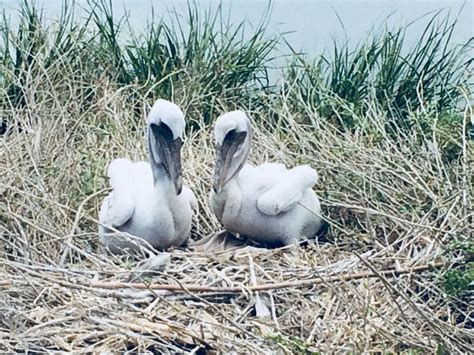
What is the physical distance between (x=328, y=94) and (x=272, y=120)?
0.28 m

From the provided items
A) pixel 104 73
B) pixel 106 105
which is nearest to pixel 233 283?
pixel 106 105

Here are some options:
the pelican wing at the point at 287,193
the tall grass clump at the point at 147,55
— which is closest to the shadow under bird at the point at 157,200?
the pelican wing at the point at 287,193

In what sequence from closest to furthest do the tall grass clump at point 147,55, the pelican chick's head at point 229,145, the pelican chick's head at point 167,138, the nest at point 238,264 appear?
the nest at point 238,264 → the pelican chick's head at point 167,138 → the pelican chick's head at point 229,145 → the tall grass clump at point 147,55

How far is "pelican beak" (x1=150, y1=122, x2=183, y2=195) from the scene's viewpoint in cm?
279

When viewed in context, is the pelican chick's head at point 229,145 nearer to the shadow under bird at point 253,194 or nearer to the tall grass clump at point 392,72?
the shadow under bird at point 253,194

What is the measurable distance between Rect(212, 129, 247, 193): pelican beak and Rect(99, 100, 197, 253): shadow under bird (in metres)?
0.10

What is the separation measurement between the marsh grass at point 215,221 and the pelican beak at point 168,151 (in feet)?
0.70

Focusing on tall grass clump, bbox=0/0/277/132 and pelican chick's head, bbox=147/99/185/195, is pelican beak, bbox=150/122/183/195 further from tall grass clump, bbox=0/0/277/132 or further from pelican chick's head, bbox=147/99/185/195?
tall grass clump, bbox=0/0/277/132

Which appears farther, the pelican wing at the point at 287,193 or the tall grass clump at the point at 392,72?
the tall grass clump at the point at 392,72

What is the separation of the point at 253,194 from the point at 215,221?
31 centimetres

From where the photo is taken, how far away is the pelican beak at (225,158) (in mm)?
2895

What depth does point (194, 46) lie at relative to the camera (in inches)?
167

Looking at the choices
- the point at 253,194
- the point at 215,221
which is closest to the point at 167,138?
the point at 253,194

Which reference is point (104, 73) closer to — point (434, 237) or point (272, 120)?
point (272, 120)
